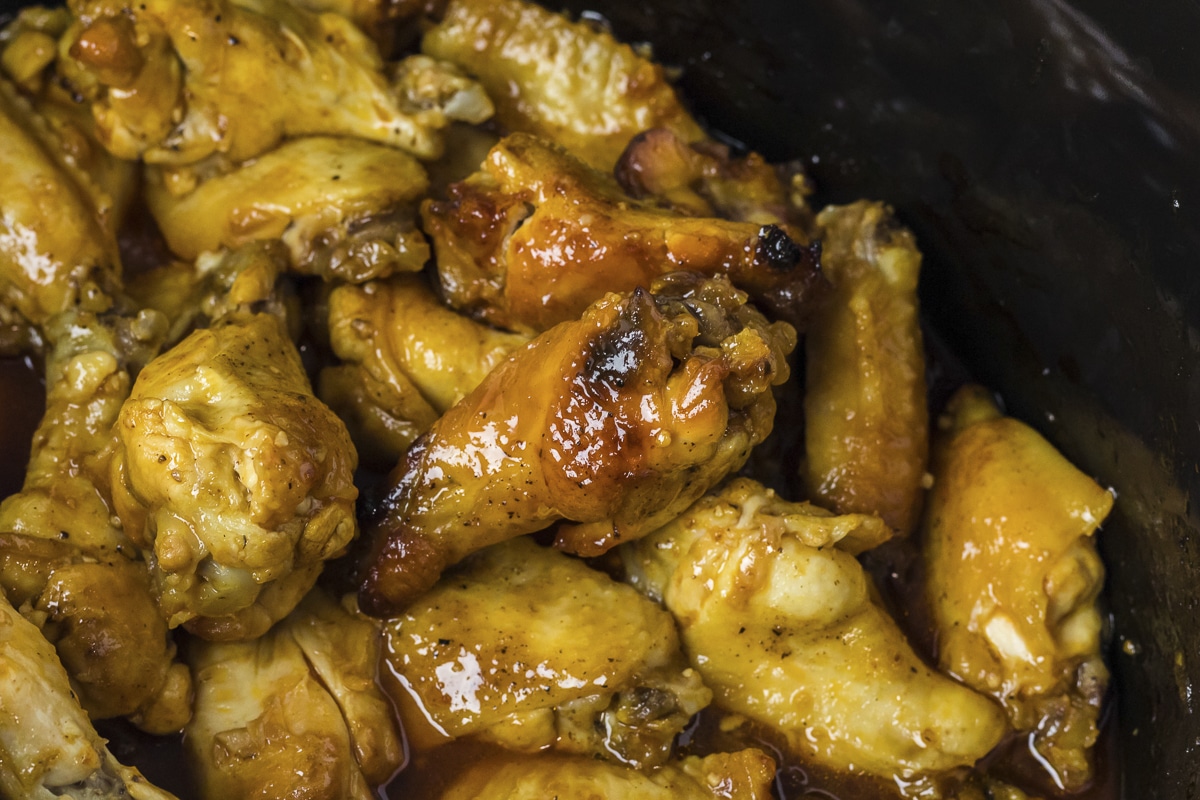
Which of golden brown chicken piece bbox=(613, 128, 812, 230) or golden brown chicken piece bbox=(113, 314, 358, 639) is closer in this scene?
golden brown chicken piece bbox=(113, 314, 358, 639)

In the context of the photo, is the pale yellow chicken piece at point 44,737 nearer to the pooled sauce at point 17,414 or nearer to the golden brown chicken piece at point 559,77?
the pooled sauce at point 17,414

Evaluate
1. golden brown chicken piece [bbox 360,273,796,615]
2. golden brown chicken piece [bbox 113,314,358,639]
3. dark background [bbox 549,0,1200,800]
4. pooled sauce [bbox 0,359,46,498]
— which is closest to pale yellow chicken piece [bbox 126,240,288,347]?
golden brown chicken piece [bbox 113,314,358,639]

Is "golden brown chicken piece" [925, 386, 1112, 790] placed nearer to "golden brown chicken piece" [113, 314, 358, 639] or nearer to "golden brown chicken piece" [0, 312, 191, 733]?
"golden brown chicken piece" [113, 314, 358, 639]

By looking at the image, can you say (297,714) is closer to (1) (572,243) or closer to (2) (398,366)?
(2) (398,366)

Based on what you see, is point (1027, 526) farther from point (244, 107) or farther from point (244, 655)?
point (244, 107)

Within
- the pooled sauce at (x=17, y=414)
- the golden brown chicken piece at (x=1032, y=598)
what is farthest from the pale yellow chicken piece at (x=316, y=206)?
the golden brown chicken piece at (x=1032, y=598)
